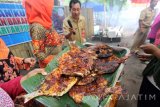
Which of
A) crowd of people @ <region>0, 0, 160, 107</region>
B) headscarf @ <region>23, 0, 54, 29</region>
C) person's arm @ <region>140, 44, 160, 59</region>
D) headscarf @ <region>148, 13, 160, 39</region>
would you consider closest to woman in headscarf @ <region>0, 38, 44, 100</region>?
crowd of people @ <region>0, 0, 160, 107</region>

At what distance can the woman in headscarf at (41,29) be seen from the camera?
8.12ft

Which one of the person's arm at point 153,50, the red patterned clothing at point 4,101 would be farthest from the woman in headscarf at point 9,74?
the person's arm at point 153,50

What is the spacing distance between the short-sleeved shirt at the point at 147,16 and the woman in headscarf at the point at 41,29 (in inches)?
174

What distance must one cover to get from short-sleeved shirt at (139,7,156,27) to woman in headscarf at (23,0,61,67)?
14.5ft

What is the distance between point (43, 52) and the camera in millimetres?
2580

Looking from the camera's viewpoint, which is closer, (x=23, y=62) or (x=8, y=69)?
(x=8, y=69)

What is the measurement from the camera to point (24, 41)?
15.4 ft

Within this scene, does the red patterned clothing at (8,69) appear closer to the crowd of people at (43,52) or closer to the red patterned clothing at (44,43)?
the crowd of people at (43,52)

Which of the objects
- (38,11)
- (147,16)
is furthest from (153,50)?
(147,16)

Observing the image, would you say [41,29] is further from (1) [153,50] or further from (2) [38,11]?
(1) [153,50]

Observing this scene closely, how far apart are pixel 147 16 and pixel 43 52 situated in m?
4.80

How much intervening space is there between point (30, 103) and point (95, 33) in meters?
7.93

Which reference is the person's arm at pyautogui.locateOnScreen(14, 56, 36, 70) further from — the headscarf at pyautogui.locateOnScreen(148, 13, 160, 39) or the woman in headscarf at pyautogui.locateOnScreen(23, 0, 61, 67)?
the headscarf at pyautogui.locateOnScreen(148, 13, 160, 39)

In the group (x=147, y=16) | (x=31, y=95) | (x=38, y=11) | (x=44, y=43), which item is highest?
(x=38, y=11)
